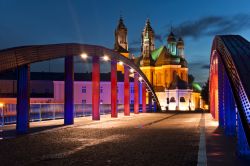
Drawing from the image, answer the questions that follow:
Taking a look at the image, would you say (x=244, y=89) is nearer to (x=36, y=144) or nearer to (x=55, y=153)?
(x=55, y=153)

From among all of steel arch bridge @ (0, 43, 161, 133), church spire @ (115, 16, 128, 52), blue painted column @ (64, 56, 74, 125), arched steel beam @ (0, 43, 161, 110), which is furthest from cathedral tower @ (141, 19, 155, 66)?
blue painted column @ (64, 56, 74, 125)

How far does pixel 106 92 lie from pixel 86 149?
238 feet

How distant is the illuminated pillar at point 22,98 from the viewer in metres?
19.7

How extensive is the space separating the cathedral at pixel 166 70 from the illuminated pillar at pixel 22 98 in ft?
261

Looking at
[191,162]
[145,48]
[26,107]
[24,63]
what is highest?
[145,48]

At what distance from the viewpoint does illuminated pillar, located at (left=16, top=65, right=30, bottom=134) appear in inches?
776

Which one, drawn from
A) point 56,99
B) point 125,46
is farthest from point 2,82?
point 125,46

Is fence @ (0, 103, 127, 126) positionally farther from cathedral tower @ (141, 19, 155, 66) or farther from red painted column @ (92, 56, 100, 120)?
cathedral tower @ (141, 19, 155, 66)

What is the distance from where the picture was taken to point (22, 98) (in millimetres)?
19812

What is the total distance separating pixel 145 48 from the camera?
116 metres

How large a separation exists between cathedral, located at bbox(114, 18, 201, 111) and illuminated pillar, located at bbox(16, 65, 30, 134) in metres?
79.5

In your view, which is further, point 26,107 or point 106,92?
point 106,92

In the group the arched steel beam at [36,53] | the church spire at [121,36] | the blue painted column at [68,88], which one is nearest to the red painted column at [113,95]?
the arched steel beam at [36,53]

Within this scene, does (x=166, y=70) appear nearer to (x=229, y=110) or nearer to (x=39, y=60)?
(x=39, y=60)
